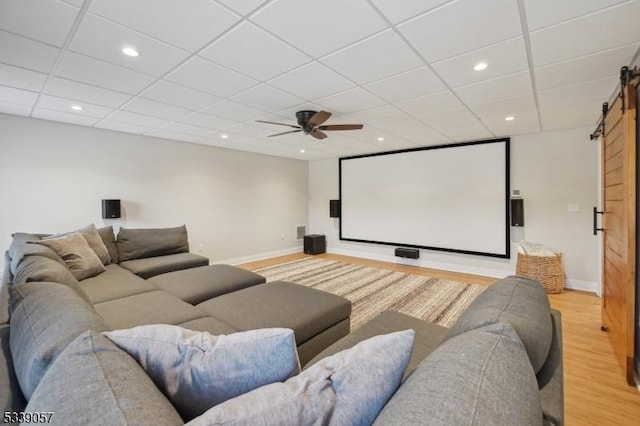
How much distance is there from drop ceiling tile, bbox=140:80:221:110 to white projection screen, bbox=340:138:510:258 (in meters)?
4.06

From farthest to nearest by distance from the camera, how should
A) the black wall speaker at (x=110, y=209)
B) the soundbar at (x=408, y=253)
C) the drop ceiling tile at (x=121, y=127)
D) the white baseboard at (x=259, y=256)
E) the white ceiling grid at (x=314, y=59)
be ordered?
the white baseboard at (x=259, y=256) < the soundbar at (x=408, y=253) < the black wall speaker at (x=110, y=209) < the drop ceiling tile at (x=121, y=127) < the white ceiling grid at (x=314, y=59)

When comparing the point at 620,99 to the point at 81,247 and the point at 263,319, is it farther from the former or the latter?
the point at 81,247

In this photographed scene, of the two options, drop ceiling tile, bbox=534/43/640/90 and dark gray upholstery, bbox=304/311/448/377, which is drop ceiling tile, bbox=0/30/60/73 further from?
drop ceiling tile, bbox=534/43/640/90

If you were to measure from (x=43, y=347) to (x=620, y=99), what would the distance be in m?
3.75

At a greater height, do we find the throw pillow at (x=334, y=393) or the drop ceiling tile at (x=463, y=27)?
the drop ceiling tile at (x=463, y=27)

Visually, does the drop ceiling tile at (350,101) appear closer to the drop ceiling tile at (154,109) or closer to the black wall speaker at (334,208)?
the drop ceiling tile at (154,109)

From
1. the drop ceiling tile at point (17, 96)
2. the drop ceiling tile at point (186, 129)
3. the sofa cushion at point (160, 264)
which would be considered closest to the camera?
the drop ceiling tile at point (17, 96)

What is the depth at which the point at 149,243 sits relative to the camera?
381 cm

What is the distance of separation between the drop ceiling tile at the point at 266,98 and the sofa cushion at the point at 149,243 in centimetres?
223

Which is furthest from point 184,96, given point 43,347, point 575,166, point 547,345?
point 575,166

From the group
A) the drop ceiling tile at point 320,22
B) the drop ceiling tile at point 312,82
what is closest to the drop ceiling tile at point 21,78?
the drop ceiling tile at point 312,82

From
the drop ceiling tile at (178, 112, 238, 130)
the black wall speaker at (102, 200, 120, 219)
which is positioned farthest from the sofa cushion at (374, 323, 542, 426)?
the black wall speaker at (102, 200, 120, 219)

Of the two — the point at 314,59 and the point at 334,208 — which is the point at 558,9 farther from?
the point at 334,208

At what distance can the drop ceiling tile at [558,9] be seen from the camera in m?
1.54
